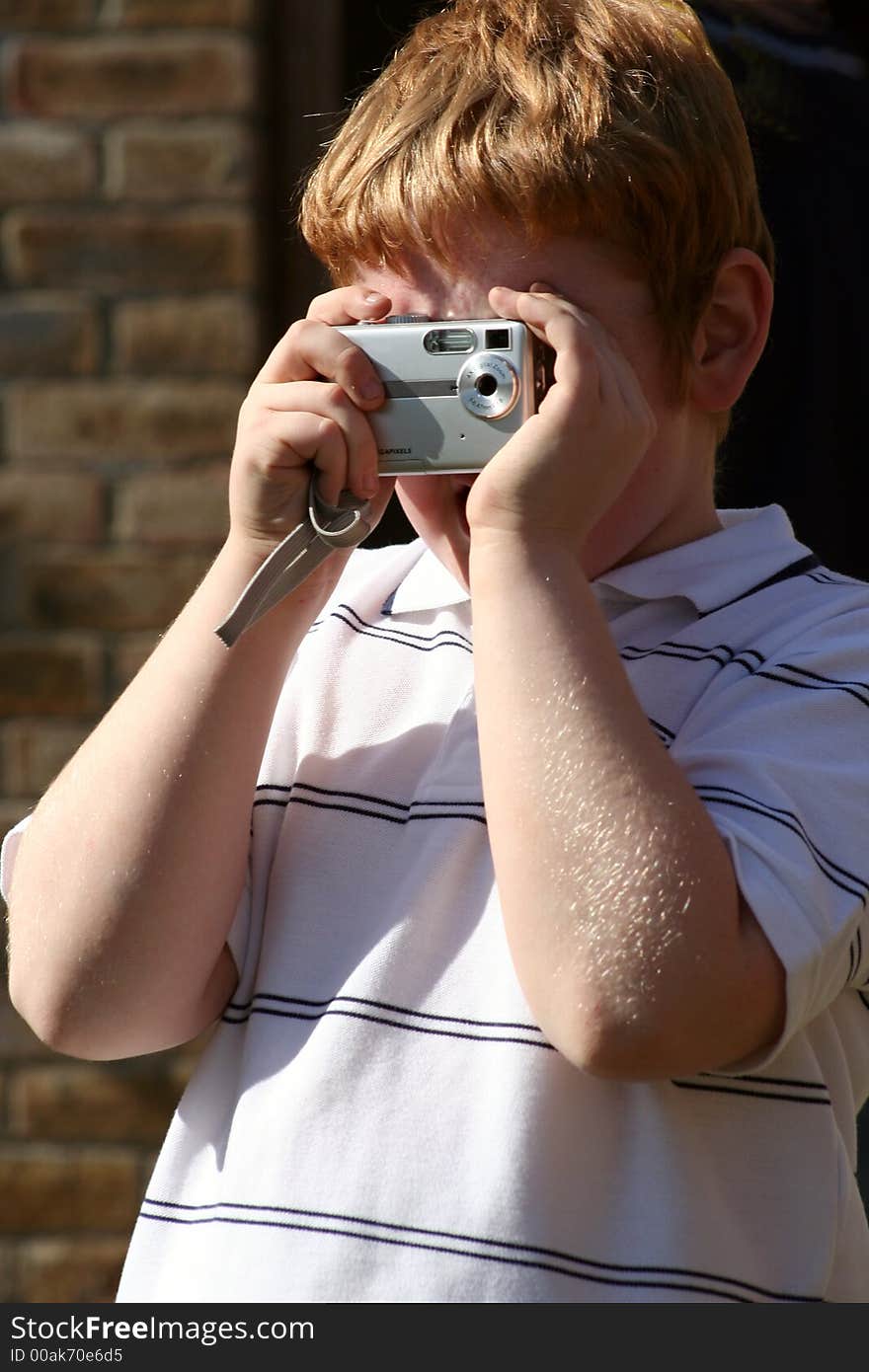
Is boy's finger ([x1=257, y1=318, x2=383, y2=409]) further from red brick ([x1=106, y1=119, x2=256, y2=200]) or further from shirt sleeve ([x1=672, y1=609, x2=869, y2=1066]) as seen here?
red brick ([x1=106, y1=119, x2=256, y2=200])

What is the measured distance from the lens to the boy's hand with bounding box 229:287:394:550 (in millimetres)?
1021

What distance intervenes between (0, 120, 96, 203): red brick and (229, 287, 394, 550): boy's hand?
1.06 meters

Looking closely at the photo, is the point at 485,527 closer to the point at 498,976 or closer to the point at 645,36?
the point at 498,976

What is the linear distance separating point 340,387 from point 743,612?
1.00 ft

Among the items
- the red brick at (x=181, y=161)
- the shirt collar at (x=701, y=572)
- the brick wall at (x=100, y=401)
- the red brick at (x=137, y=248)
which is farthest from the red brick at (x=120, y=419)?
the shirt collar at (x=701, y=572)

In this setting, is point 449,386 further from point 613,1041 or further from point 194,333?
point 194,333

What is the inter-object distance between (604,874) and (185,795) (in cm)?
29

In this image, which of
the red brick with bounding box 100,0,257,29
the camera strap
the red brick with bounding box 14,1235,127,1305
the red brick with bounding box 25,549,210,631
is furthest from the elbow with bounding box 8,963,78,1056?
the red brick with bounding box 100,0,257,29

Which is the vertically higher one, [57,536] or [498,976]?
[498,976]

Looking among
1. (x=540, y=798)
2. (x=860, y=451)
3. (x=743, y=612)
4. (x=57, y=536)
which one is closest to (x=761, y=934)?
(x=540, y=798)

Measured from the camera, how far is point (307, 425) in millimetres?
1019

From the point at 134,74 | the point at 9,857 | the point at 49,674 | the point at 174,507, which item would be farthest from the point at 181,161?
the point at 9,857

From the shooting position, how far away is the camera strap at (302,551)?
1.02 metres

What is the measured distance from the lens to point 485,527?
961mm
